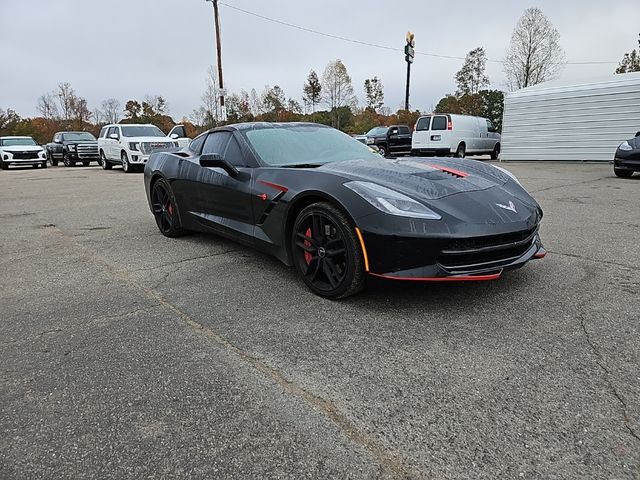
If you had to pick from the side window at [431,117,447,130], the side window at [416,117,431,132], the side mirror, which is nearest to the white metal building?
the side window at [431,117,447,130]

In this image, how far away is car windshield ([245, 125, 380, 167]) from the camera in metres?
3.88

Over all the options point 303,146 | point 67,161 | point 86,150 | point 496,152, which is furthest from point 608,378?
point 67,161

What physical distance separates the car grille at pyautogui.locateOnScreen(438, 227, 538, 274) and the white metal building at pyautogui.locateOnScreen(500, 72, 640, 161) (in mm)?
16339

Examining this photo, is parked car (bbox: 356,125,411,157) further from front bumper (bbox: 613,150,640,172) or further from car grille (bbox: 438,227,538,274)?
car grille (bbox: 438,227,538,274)

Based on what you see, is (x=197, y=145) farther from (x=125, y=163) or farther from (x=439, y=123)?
(x=439, y=123)

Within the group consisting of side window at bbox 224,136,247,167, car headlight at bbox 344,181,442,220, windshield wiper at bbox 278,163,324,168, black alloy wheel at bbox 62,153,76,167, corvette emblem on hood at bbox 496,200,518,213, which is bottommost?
black alloy wheel at bbox 62,153,76,167

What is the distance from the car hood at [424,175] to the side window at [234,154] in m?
0.85

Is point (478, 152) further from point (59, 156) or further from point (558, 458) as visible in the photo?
point (59, 156)

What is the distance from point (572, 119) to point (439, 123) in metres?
5.11

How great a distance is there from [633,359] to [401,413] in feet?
4.17

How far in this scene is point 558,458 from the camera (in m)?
1.61

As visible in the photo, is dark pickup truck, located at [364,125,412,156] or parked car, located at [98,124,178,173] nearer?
parked car, located at [98,124,178,173]

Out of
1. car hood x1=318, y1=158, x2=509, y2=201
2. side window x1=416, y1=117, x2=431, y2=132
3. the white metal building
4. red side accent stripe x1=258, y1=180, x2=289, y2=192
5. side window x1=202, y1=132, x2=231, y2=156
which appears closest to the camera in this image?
car hood x1=318, y1=158, x2=509, y2=201

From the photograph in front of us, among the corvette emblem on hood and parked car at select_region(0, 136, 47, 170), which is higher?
the corvette emblem on hood
